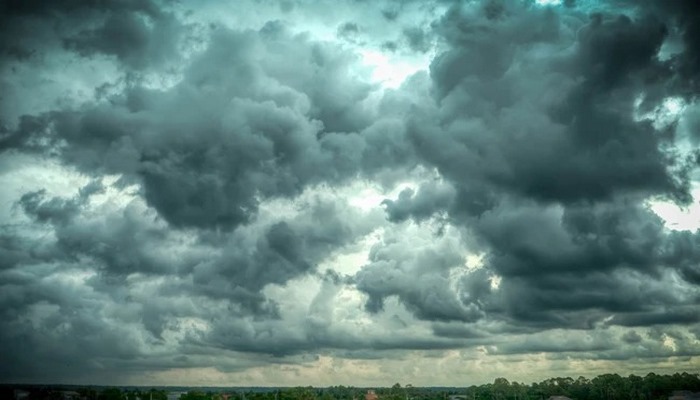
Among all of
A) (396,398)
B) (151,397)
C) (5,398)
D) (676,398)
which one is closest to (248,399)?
(151,397)

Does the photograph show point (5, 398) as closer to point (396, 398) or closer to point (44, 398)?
point (44, 398)

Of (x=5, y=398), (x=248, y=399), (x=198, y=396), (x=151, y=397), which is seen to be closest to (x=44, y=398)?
(x=5, y=398)

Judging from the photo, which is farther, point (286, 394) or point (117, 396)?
point (117, 396)

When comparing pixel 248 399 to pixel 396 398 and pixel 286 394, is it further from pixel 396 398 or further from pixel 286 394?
pixel 396 398

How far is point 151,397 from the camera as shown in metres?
190

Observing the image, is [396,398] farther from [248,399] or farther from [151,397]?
[151,397]

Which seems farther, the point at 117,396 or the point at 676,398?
the point at 117,396

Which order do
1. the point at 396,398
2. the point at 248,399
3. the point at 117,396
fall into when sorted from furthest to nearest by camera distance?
the point at 117,396 → the point at 248,399 → the point at 396,398

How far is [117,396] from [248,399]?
45.7 m

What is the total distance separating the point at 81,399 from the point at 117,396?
1188cm

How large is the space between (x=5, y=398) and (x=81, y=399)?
71.8 feet

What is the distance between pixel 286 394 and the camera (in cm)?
17862

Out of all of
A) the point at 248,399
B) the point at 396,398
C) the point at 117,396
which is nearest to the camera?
the point at 396,398

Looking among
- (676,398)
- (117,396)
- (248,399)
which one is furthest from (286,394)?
(676,398)
